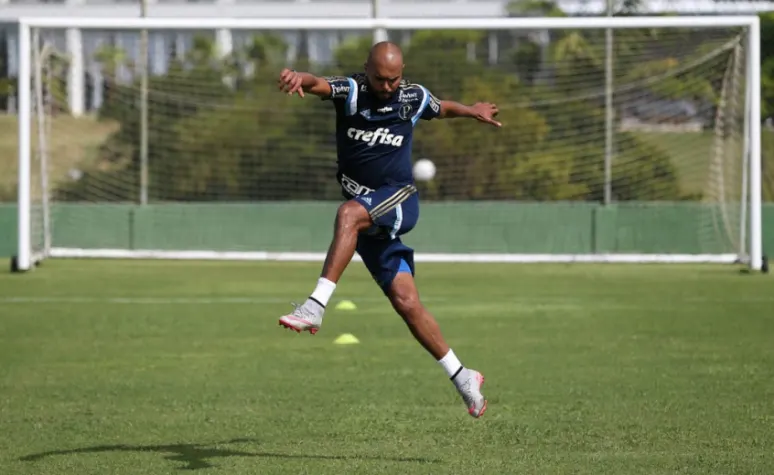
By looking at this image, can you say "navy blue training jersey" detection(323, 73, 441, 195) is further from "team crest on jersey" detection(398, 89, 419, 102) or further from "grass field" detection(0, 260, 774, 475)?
"grass field" detection(0, 260, 774, 475)

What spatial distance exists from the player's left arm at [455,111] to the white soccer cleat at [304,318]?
1.47 m

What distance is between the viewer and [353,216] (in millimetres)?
7734

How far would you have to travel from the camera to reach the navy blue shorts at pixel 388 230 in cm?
791

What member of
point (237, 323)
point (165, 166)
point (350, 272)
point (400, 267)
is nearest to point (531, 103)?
point (350, 272)

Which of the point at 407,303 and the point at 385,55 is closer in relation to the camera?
the point at 385,55

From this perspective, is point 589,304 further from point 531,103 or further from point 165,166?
point 165,166

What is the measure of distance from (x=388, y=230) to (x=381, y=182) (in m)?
0.27

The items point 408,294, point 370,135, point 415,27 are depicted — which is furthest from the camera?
point 415,27

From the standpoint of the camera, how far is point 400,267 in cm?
820

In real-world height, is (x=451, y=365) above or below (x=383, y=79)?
below

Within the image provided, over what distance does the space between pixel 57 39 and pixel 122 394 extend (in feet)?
61.0

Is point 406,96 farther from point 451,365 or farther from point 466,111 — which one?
point 451,365

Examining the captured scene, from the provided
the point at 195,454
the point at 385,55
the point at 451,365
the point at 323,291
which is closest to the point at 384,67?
the point at 385,55

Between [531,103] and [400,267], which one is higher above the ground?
[531,103]
